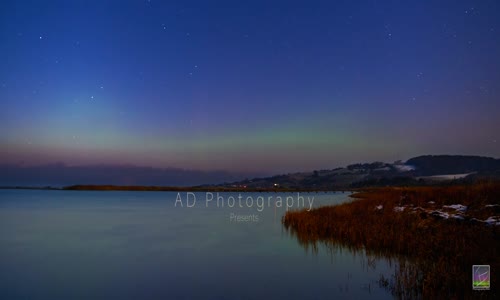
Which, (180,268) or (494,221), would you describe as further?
(180,268)

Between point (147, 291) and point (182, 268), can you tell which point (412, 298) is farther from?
point (182, 268)

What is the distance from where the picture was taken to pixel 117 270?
14273 millimetres

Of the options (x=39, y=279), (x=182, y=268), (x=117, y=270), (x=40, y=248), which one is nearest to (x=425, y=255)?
(x=182, y=268)

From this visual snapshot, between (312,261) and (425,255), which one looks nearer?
(425,255)

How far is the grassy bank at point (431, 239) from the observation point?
362 inches

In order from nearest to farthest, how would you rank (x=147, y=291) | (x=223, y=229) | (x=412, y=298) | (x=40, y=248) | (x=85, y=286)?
1. (x=412, y=298)
2. (x=147, y=291)
3. (x=85, y=286)
4. (x=40, y=248)
5. (x=223, y=229)

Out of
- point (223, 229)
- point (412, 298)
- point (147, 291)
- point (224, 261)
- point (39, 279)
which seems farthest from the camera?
point (223, 229)

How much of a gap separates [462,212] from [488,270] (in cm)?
1036
